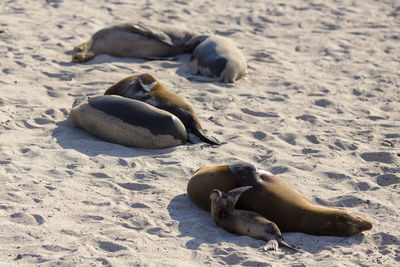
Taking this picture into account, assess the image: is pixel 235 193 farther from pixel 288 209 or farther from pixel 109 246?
pixel 109 246

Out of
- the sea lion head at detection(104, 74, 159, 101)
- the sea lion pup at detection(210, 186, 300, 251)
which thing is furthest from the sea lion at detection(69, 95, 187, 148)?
the sea lion pup at detection(210, 186, 300, 251)

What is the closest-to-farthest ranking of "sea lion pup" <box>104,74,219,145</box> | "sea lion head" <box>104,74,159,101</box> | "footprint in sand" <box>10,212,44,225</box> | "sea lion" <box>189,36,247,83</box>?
"footprint in sand" <box>10,212,44,225</box> → "sea lion pup" <box>104,74,219,145</box> → "sea lion head" <box>104,74,159,101</box> → "sea lion" <box>189,36,247,83</box>

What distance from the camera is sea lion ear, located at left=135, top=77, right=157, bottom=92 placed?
239 inches

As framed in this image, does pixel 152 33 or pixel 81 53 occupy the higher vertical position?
pixel 152 33

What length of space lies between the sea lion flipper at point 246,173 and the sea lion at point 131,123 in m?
1.25

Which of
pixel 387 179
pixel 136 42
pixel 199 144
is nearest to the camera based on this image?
pixel 387 179

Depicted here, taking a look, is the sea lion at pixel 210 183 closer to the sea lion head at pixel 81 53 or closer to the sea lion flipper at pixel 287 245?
the sea lion flipper at pixel 287 245

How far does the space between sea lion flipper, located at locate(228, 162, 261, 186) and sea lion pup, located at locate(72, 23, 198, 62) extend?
12.8 ft

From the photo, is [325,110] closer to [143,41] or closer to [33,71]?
[143,41]

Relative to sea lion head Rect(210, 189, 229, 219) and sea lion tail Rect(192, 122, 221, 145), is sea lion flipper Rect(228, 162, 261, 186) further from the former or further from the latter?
sea lion tail Rect(192, 122, 221, 145)

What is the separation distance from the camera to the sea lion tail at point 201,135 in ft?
18.6

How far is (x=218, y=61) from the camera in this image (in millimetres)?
7496

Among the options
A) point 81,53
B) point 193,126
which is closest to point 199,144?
point 193,126

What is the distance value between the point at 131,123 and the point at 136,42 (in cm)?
290
